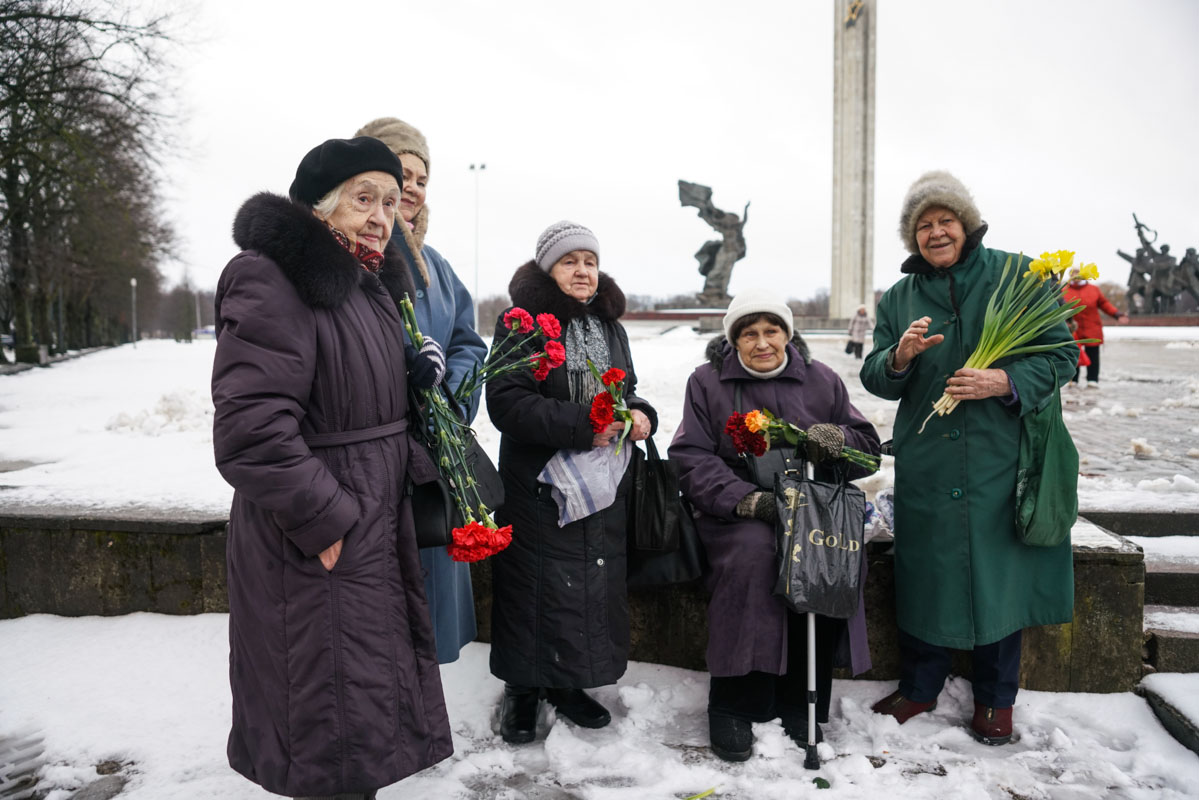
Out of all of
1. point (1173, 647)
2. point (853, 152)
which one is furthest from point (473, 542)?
point (853, 152)

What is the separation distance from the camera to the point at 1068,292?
10133 mm

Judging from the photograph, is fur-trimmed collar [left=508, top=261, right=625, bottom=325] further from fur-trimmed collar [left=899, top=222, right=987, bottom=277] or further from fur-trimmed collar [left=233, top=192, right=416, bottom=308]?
fur-trimmed collar [left=899, top=222, right=987, bottom=277]

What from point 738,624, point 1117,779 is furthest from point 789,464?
point 1117,779

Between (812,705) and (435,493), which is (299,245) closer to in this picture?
(435,493)

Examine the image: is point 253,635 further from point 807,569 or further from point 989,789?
point 989,789

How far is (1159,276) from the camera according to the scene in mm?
33906

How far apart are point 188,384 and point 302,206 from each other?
48.7 ft

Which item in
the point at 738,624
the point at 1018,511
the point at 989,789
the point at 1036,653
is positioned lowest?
the point at 989,789

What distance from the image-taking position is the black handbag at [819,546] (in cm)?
269

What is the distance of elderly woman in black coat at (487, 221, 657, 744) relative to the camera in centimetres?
280

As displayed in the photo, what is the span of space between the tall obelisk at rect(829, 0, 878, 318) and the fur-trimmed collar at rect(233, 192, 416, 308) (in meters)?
32.1

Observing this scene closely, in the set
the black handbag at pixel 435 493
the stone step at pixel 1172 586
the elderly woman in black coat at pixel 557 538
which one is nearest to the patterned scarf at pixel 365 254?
the black handbag at pixel 435 493

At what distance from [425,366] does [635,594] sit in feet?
5.26

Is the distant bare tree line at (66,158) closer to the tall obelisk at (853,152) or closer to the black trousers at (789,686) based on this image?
the black trousers at (789,686)
